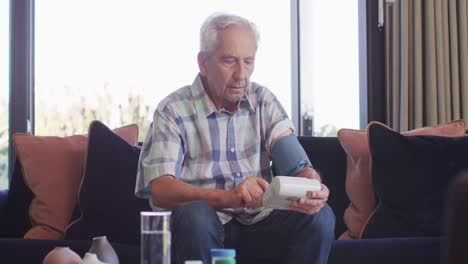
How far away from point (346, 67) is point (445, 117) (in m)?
0.62

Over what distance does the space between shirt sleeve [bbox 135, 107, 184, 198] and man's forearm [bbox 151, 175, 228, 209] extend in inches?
1.3

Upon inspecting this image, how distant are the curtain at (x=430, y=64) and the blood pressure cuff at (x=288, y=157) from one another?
4.97 feet

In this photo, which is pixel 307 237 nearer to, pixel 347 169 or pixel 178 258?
pixel 178 258

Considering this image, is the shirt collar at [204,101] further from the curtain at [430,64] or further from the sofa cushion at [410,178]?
the curtain at [430,64]

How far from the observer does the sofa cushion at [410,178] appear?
2.53 metres

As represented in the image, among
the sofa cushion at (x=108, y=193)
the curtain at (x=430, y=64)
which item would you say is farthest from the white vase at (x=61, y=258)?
the curtain at (x=430, y=64)

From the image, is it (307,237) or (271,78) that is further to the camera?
(271,78)

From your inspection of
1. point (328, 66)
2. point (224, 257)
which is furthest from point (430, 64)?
point (224, 257)

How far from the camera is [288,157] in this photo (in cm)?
221

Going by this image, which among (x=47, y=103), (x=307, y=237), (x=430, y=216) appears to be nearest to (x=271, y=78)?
(x=47, y=103)

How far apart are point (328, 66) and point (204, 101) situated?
175 cm

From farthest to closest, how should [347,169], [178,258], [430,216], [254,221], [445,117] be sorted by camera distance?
1. [445,117]
2. [347,169]
3. [430,216]
4. [254,221]
5. [178,258]

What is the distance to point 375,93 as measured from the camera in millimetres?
3809

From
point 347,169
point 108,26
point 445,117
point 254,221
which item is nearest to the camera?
point 254,221
